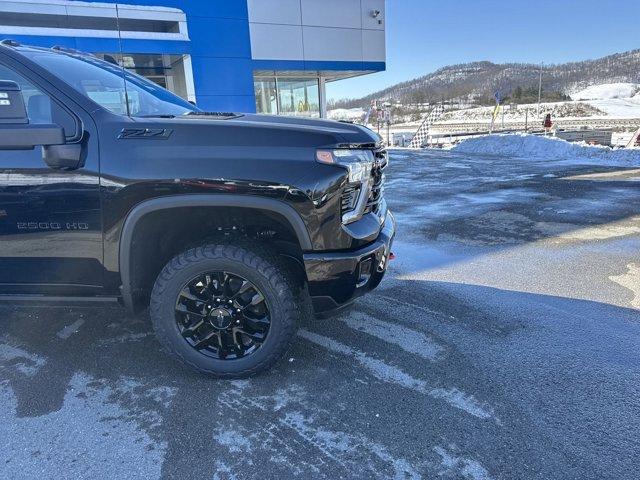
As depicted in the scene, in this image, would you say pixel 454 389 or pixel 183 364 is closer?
pixel 454 389

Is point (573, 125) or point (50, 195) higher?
point (573, 125)

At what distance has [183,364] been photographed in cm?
305

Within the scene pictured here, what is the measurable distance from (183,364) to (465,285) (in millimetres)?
2852

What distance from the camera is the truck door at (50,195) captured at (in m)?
2.75

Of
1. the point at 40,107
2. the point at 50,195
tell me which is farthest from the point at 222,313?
the point at 40,107

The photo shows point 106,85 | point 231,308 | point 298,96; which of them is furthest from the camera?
point 298,96

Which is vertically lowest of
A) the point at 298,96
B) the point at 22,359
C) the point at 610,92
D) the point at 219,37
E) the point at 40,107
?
the point at 22,359

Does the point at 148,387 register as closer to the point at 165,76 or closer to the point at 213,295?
the point at 213,295

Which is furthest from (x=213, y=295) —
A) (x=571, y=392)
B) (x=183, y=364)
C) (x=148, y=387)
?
(x=571, y=392)

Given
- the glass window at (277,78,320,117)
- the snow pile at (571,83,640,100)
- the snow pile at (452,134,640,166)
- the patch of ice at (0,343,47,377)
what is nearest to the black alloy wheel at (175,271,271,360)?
the patch of ice at (0,343,47,377)

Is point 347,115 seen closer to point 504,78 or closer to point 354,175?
point 354,175

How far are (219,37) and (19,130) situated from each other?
14288mm

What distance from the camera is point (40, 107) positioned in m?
2.89

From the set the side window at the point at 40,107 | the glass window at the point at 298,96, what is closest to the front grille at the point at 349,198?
the side window at the point at 40,107
